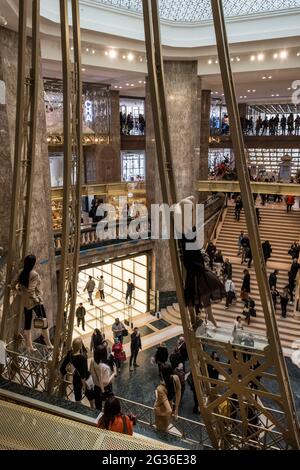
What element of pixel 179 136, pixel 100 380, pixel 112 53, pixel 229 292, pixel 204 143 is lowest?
pixel 229 292

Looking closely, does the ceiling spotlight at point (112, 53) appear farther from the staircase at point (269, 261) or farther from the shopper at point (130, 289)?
the staircase at point (269, 261)

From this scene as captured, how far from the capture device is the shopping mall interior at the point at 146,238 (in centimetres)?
416

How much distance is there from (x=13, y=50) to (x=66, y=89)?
5856 mm

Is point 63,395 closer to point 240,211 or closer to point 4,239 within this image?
point 4,239

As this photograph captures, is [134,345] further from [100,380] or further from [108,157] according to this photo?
[108,157]

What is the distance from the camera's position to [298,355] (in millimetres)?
11688

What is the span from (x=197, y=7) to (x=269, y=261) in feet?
32.6

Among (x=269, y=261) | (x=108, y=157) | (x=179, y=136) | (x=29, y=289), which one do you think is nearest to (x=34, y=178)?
(x=29, y=289)

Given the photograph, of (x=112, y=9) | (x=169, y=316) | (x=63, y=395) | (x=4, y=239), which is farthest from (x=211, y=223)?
(x=63, y=395)

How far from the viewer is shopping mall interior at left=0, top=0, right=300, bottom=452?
4.16 meters

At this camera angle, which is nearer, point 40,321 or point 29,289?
point 29,289

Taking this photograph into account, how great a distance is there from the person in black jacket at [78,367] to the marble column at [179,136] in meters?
9.78

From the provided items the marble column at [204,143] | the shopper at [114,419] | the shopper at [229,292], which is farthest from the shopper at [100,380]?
the marble column at [204,143]

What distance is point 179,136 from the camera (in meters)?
15.7
